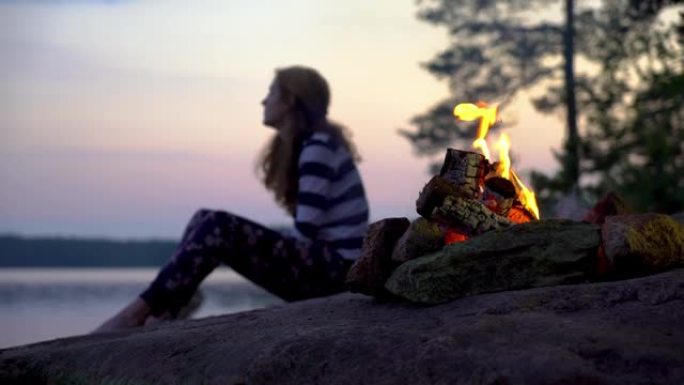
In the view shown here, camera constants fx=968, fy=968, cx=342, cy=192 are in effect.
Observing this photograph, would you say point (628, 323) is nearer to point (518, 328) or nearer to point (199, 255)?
point (518, 328)

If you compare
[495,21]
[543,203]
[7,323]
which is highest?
[495,21]

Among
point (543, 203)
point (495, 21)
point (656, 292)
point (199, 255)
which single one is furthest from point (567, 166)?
point (656, 292)

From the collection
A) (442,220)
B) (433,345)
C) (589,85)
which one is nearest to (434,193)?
(442,220)

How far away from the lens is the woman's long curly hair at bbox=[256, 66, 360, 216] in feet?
21.2

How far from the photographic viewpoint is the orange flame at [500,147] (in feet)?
15.5

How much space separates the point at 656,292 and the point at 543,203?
12321mm

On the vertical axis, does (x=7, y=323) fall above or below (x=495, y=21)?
below

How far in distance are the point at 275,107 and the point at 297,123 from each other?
7.2 inches

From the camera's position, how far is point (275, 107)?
650cm

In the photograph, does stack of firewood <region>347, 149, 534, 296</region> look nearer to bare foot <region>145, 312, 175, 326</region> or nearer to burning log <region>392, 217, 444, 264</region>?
burning log <region>392, 217, 444, 264</region>

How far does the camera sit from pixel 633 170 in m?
15.5

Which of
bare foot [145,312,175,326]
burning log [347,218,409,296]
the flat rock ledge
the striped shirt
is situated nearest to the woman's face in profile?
the striped shirt

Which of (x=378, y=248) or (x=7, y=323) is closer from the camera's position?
(x=378, y=248)

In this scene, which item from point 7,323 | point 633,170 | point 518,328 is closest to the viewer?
point 518,328
